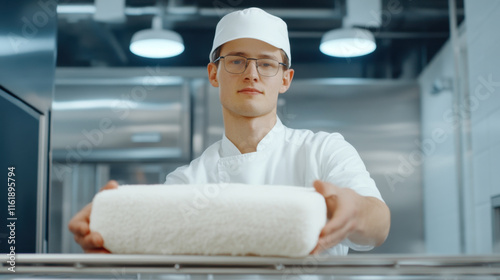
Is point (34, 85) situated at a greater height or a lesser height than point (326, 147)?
greater

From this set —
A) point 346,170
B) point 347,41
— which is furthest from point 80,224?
point 347,41

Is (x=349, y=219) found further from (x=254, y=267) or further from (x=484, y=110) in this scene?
(x=484, y=110)

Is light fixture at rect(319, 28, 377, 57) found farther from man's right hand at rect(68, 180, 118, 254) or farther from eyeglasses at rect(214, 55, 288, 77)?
man's right hand at rect(68, 180, 118, 254)

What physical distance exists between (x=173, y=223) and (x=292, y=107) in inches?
85.3

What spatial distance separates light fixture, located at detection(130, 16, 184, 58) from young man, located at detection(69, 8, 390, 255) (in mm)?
994

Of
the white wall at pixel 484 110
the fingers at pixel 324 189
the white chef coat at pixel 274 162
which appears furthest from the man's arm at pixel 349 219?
the white wall at pixel 484 110

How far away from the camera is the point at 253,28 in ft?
2.92

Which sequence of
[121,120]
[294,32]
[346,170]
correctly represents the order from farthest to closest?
[121,120], [294,32], [346,170]

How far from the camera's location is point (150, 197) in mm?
430

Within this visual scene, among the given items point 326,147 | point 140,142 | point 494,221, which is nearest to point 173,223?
point 326,147

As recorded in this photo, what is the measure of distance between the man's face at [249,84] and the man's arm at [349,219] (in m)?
0.33

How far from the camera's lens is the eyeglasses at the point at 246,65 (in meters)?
0.86

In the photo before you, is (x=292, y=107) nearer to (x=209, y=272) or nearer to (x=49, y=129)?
(x=49, y=129)

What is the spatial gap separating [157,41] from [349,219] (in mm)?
1614
